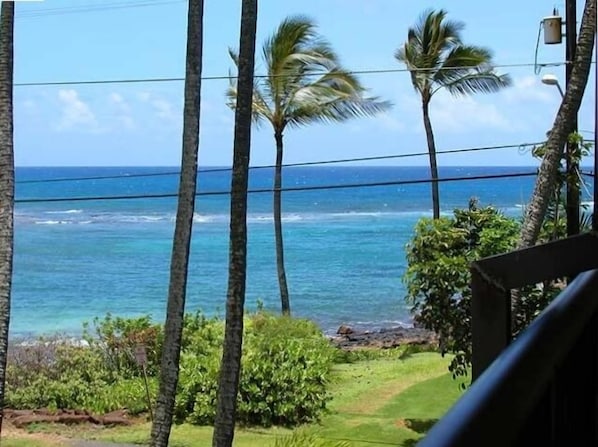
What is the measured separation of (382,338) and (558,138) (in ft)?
37.7

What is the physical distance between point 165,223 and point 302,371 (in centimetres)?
4092

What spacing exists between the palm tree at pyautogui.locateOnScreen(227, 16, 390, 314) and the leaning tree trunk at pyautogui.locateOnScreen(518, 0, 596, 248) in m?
9.14

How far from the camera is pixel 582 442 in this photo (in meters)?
1.48

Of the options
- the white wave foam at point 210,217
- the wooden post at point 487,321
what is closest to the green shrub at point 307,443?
the wooden post at point 487,321

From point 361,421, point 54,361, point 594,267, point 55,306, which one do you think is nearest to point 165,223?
point 55,306

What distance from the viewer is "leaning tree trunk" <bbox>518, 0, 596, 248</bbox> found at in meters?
7.62

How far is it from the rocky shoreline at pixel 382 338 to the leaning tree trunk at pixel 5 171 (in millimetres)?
10352

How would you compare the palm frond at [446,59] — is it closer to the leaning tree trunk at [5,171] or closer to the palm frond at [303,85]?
the palm frond at [303,85]

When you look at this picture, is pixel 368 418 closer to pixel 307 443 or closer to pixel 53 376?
pixel 307 443

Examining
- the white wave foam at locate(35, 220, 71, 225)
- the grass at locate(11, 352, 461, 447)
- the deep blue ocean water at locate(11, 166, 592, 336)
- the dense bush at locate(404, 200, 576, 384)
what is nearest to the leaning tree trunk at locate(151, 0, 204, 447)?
the grass at locate(11, 352, 461, 447)

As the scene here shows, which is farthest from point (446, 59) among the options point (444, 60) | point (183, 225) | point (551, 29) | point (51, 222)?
point (51, 222)

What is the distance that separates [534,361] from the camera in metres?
1.06

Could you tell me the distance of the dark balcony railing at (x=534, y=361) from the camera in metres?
0.80

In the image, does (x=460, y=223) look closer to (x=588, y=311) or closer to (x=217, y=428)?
(x=217, y=428)
